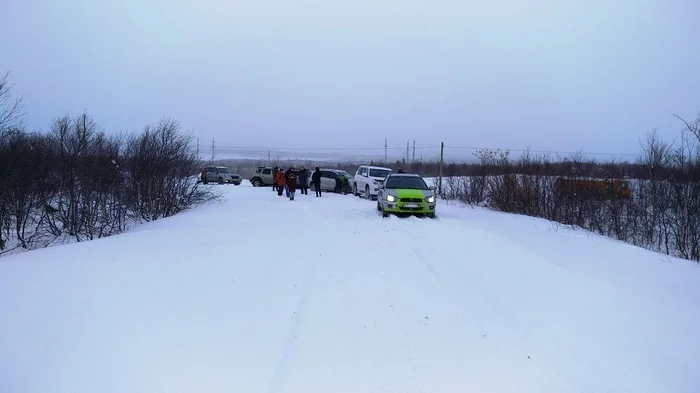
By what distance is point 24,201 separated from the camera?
13.4 metres

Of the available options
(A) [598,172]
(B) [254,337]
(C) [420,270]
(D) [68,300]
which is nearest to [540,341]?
(C) [420,270]

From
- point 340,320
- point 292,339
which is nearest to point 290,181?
point 340,320

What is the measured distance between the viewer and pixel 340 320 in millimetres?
5668

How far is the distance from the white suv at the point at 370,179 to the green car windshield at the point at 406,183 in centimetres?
648

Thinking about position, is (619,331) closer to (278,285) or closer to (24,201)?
(278,285)

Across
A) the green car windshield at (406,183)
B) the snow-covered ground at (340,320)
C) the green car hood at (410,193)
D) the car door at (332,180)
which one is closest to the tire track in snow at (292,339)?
the snow-covered ground at (340,320)

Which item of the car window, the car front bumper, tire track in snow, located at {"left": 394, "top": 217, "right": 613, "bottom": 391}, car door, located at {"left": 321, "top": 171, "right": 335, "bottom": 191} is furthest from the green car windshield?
car door, located at {"left": 321, "top": 171, "right": 335, "bottom": 191}

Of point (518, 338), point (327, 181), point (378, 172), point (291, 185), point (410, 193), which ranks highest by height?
point (378, 172)

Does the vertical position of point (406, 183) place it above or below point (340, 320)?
above

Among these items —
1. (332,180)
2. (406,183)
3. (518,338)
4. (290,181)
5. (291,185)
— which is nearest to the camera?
(518,338)

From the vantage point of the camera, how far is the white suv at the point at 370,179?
2475cm

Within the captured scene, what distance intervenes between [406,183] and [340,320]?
1194cm

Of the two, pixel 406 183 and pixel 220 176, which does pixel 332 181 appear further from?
pixel 220 176

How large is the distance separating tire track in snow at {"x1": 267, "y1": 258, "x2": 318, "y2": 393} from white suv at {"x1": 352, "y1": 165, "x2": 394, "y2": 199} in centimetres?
1743
